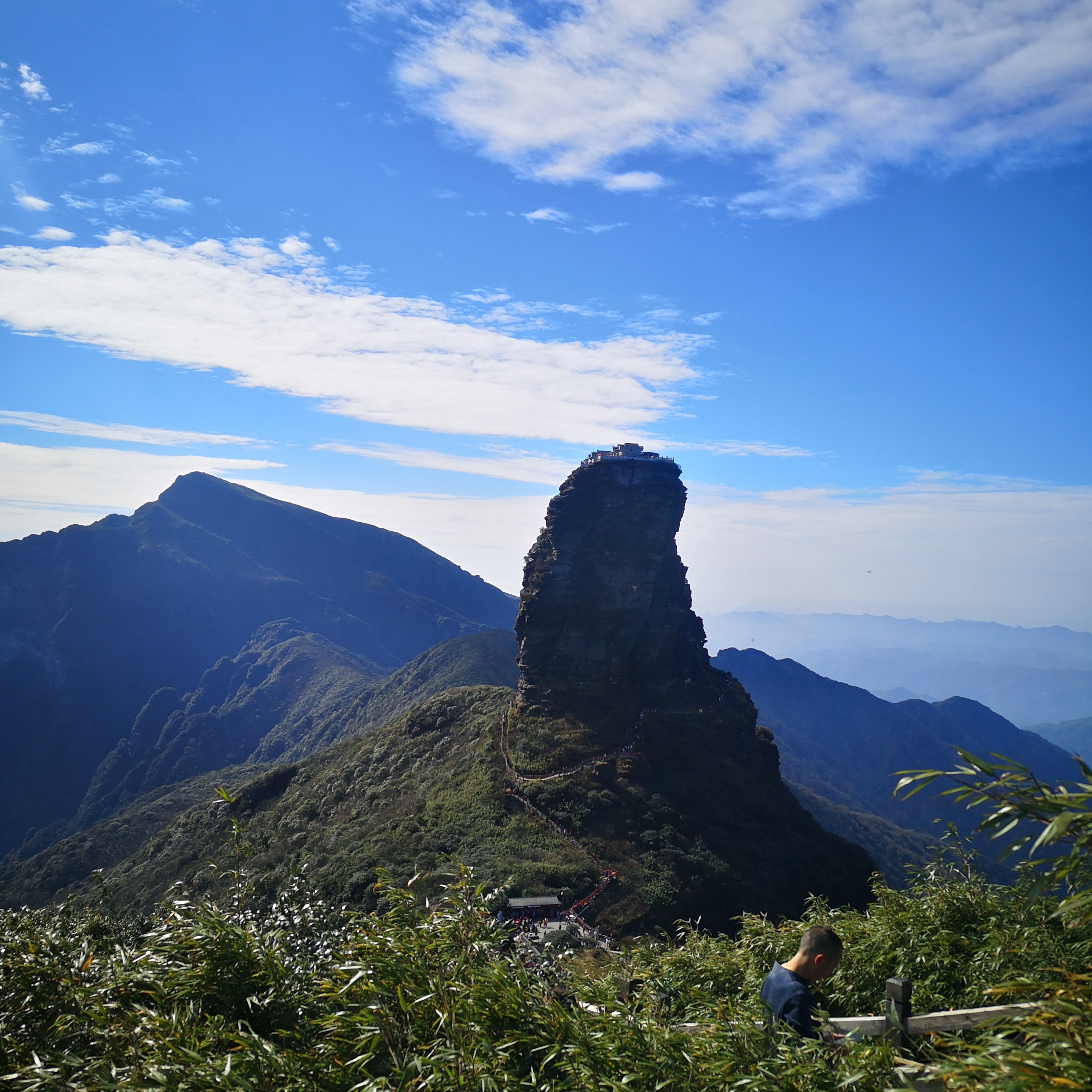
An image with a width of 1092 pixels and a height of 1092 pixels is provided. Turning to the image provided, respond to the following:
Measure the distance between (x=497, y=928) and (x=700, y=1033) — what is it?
3595mm

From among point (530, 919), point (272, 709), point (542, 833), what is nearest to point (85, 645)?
point (272, 709)

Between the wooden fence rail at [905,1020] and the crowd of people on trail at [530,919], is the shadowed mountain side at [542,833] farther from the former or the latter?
the wooden fence rail at [905,1020]

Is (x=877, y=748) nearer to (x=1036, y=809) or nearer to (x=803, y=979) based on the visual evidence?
(x=803, y=979)

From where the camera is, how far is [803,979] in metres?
7.10

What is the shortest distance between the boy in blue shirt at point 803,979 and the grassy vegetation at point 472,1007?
247 mm

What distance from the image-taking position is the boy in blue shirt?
6.80 metres

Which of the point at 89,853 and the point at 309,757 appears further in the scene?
the point at 89,853

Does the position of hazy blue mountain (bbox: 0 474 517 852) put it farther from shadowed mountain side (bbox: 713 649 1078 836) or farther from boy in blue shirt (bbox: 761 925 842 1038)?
boy in blue shirt (bbox: 761 925 842 1038)

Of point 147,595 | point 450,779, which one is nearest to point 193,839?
point 450,779

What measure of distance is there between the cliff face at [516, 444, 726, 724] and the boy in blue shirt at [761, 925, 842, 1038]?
4812 cm

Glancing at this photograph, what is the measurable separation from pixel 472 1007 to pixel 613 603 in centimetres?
5173

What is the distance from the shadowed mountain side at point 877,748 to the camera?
459ft

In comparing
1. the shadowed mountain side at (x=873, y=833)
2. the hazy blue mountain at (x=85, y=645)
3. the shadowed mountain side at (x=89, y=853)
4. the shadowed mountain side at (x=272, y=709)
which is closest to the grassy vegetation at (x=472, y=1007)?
the shadowed mountain side at (x=89, y=853)

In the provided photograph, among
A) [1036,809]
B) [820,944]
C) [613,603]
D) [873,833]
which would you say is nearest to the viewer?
[1036,809]
